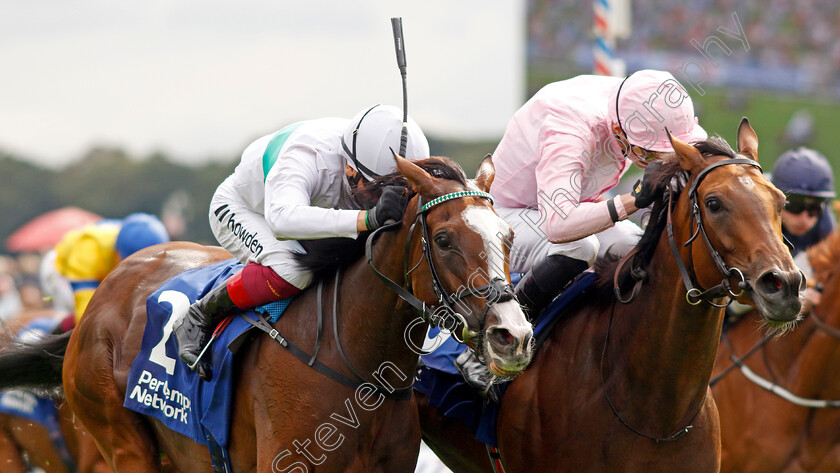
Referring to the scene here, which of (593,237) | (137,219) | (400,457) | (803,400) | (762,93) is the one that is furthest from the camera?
(762,93)

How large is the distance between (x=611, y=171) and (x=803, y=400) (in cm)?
201

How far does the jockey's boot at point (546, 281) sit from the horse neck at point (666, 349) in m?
0.39

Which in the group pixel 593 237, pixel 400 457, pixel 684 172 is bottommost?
pixel 400 457

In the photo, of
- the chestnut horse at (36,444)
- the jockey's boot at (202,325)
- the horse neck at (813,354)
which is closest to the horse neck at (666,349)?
the jockey's boot at (202,325)

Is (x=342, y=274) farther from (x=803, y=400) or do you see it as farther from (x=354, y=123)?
(x=803, y=400)

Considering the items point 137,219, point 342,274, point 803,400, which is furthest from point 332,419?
point 137,219

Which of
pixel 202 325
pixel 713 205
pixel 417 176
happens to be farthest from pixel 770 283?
pixel 202 325

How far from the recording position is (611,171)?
177 inches

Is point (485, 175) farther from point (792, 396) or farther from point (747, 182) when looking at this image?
point (792, 396)

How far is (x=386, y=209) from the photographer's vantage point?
11.9 feet

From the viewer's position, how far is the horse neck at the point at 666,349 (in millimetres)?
3752

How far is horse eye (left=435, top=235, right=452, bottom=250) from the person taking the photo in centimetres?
340

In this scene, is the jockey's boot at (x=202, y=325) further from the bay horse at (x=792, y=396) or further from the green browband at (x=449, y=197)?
the bay horse at (x=792, y=396)

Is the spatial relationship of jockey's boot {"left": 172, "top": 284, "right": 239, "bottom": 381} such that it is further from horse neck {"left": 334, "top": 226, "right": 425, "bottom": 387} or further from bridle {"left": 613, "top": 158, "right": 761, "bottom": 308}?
bridle {"left": 613, "top": 158, "right": 761, "bottom": 308}
